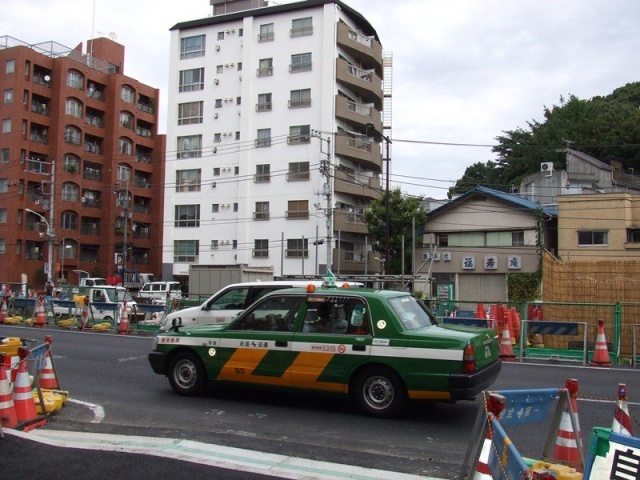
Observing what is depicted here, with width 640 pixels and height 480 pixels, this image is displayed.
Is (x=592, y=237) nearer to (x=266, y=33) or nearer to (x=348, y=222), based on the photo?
(x=348, y=222)

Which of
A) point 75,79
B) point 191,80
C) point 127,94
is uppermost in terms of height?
point 127,94

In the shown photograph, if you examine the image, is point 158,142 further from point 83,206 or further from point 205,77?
point 205,77

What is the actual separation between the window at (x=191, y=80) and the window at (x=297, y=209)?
13168 mm

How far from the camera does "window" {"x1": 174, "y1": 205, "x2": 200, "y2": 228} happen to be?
50750 millimetres

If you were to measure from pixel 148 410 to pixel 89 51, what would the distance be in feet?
206

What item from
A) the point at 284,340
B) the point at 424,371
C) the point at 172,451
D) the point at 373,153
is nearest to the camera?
the point at 172,451

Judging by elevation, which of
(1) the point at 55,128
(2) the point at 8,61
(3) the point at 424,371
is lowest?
(3) the point at 424,371

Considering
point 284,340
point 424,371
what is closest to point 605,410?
point 424,371

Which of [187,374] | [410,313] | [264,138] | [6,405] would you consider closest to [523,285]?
[264,138]

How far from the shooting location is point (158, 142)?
6738cm

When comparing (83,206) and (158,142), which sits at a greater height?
(158,142)

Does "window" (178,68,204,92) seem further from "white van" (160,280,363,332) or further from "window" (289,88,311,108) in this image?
"white van" (160,280,363,332)

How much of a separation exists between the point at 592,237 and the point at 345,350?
97.4 feet

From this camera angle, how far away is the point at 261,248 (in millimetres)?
47906
